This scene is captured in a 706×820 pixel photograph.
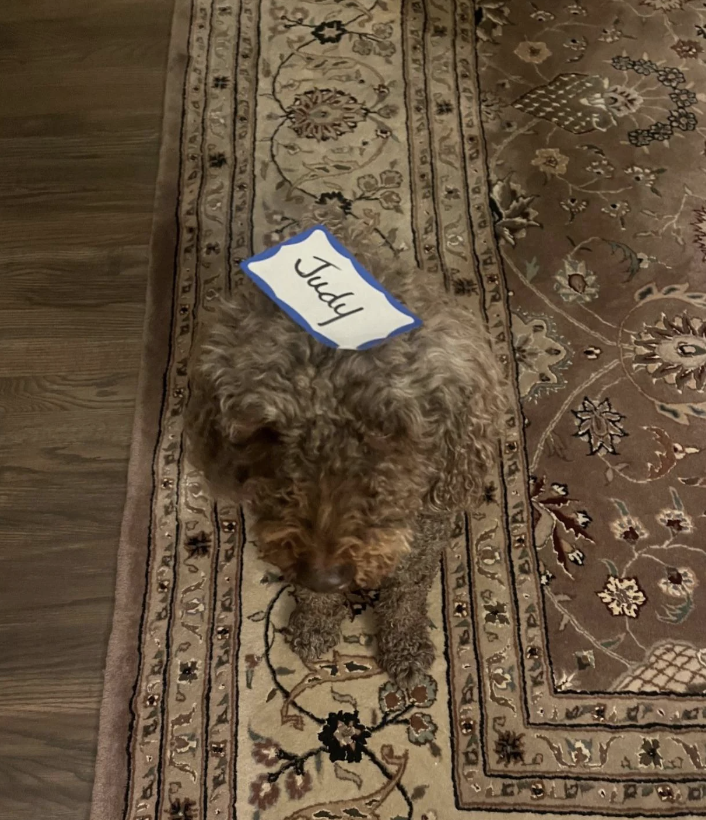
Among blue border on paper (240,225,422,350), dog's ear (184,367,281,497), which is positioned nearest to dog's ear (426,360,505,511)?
blue border on paper (240,225,422,350)

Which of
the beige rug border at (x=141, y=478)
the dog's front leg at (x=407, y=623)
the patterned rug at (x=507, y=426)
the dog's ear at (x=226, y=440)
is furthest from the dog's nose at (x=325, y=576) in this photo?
the beige rug border at (x=141, y=478)

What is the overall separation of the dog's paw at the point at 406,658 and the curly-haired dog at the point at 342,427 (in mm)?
440

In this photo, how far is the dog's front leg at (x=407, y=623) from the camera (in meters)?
1.45

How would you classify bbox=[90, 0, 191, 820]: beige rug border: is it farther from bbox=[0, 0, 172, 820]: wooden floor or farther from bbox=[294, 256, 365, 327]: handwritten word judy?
bbox=[294, 256, 365, 327]: handwritten word judy

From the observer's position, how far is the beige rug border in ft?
5.00

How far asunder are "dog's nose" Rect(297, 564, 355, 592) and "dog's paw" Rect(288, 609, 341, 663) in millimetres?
496

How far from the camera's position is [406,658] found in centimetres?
155

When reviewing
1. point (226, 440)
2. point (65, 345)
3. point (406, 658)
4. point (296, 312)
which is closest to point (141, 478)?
point (65, 345)

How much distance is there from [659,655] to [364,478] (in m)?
0.99

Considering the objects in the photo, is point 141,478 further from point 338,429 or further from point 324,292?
point 324,292

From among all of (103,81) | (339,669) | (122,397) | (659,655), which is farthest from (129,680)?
(103,81)

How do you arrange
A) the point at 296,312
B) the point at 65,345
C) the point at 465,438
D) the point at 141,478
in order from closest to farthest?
the point at 296,312, the point at 465,438, the point at 141,478, the point at 65,345

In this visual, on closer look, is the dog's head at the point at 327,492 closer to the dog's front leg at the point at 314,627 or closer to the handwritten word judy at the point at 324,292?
the handwritten word judy at the point at 324,292

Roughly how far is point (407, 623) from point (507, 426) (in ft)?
2.07
